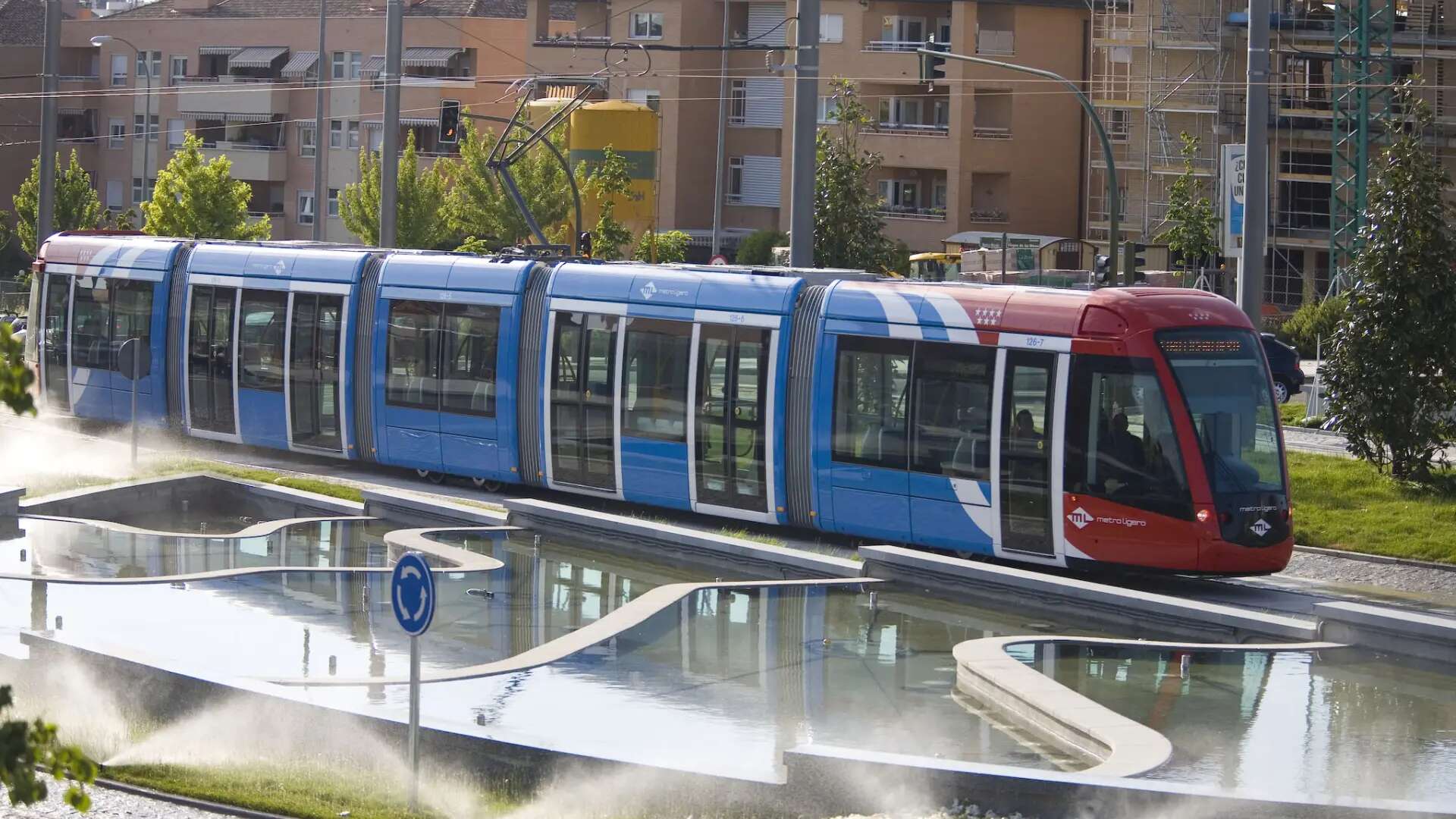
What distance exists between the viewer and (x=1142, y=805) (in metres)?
8.54

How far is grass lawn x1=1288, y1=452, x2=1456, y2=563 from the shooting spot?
21000 mm

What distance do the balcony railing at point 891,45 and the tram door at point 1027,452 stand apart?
48.3 metres

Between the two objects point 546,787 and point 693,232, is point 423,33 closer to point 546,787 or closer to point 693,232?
→ point 693,232

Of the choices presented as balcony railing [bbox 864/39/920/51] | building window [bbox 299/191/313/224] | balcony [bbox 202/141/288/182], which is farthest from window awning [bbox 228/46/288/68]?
balcony railing [bbox 864/39/920/51]

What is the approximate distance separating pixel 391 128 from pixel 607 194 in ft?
67.6

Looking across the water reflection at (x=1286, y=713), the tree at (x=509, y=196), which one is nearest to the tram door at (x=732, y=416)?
the water reflection at (x=1286, y=713)

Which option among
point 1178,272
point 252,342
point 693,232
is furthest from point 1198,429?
point 693,232

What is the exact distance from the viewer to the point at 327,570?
625 inches

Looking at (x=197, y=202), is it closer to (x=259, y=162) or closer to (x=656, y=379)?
(x=259, y=162)

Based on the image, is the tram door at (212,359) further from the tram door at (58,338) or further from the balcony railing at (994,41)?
the balcony railing at (994,41)

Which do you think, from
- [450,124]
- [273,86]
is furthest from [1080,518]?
[273,86]

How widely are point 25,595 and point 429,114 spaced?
5999 centimetres

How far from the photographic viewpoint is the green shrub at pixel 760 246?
6088 centimetres

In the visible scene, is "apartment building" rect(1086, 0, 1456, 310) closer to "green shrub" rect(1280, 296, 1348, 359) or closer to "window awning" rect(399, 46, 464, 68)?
"green shrub" rect(1280, 296, 1348, 359)
